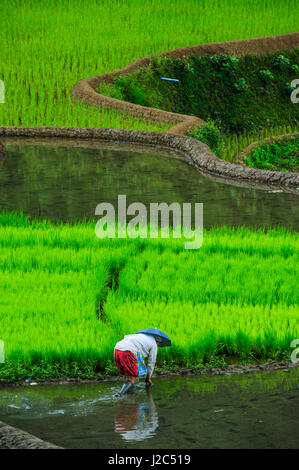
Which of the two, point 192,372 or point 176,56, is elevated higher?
point 176,56

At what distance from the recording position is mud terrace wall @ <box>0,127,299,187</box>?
37.5 ft

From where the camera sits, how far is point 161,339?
4.77 metres

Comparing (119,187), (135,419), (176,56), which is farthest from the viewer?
(176,56)

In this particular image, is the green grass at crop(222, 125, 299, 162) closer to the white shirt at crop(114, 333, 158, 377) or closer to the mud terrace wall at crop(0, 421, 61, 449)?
the white shirt at crop(114, 333, 158, 377)

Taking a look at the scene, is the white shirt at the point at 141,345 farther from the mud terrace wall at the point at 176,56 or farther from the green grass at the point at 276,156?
the green grass at the point at 276,156

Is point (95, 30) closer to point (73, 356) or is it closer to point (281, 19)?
point (281, 19)

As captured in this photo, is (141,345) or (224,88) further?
(224,88)

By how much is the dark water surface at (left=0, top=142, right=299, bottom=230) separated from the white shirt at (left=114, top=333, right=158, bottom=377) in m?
4.38

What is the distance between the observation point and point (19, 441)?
145 inches

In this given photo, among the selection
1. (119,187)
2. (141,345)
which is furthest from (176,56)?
(141,345)

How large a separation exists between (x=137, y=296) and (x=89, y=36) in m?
14.0

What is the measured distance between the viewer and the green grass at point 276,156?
14420 mm

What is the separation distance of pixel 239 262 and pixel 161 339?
9.37 feet

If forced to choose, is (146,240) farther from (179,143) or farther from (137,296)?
(179,143)
